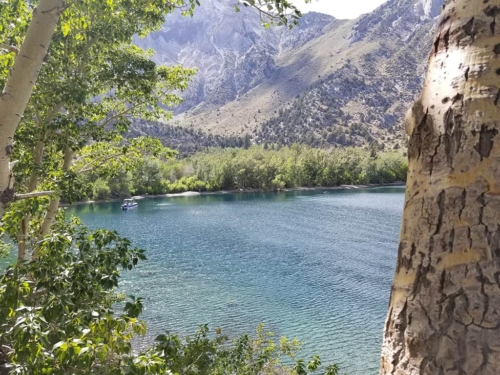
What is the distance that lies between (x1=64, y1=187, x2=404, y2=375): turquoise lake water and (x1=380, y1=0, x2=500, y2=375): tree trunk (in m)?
12.5

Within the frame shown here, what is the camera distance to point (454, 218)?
40.9 inches

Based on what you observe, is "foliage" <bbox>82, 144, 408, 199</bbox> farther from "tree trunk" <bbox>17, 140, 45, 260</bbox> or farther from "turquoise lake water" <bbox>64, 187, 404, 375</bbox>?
"tree trunk" <bbox>17, 140, 45, 260</bbox>

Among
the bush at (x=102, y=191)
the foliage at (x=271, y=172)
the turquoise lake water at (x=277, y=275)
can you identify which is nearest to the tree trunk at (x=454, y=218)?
the turquoise lake water at (x=277, y=275)

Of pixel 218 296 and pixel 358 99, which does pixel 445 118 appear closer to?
pixel 218 296

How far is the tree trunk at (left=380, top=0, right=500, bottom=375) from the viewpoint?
3.23 feet

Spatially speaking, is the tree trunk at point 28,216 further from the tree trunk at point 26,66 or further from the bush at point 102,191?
the bush at point 102,191

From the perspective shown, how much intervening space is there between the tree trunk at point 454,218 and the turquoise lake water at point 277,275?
12452 mm

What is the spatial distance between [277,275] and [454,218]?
22.3m

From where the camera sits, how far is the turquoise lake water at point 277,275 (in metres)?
15.4

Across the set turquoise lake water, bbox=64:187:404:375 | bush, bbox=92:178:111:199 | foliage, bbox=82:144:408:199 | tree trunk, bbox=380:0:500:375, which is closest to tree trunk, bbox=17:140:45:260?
tree trunk, bbox=380:0:500:375

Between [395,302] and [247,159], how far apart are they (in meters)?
76.9

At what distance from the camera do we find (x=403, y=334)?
1.10 metres

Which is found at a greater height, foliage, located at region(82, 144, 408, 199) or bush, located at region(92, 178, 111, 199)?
foliage, located at region(82, 144, 408, 199)

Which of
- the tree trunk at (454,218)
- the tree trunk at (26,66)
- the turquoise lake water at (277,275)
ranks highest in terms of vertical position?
the tree trunk at (26,66)
